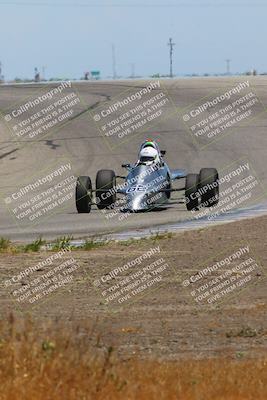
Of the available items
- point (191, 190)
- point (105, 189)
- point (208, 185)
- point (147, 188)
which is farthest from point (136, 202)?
point (208, 185)

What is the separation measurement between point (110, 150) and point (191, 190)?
1820cm

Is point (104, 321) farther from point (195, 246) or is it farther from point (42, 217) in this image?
point (42, 217)

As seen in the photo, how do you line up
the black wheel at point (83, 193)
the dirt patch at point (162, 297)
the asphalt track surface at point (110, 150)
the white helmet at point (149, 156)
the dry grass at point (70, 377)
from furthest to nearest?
1. the white helmet at point (149, 156)
2. the black wheel at point (83, 193)
3. the asphalt track surface at point (110, 150)
4. the dirt patch at point (162, 297)
5. the dry grass at point (70, 377)

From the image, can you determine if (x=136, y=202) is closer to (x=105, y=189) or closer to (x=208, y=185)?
(x=105, y=189)

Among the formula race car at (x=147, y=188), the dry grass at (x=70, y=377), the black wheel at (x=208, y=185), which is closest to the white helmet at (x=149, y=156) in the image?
the formula race car at (x=147, y=188)

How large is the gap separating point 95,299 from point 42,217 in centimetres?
1421

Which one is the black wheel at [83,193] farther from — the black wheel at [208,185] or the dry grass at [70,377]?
the dry grass at [70,377]

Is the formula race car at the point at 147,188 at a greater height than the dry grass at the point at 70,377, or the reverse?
the dry grass at the point at 70,377

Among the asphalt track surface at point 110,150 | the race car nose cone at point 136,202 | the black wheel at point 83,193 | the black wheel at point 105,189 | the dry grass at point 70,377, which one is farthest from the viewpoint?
the black wheel at point 105,189

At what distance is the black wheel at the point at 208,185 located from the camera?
96.1ft

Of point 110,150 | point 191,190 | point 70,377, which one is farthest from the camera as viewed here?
point 110,150

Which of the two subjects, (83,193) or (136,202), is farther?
(83,193)

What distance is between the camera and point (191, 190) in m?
29.1

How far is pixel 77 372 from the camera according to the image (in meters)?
8.80
